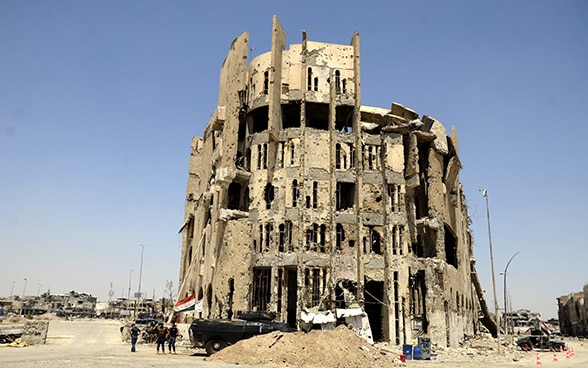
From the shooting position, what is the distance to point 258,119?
50781 mm


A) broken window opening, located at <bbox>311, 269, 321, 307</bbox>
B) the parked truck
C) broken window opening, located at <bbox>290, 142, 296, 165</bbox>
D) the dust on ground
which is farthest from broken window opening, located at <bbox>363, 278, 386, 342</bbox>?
the dust on ground

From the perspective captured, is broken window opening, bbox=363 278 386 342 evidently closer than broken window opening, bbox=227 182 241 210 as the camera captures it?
Yes

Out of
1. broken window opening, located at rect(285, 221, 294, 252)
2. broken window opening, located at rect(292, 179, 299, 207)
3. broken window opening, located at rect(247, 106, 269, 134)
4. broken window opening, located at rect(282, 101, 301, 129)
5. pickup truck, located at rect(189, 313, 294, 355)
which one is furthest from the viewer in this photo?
broken window opening, located at rect(282, 101, 301, 129)

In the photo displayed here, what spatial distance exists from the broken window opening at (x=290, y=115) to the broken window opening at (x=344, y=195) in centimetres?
911

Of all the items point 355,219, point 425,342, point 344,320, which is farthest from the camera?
point 355,219

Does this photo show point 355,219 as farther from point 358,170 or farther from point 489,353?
point 489,353

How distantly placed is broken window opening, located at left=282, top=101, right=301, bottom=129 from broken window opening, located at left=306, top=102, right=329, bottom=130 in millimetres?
1104

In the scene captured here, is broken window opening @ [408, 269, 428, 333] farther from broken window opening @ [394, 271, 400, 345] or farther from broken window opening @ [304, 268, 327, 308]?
broken window opening @ [304, 268, 327, 308]

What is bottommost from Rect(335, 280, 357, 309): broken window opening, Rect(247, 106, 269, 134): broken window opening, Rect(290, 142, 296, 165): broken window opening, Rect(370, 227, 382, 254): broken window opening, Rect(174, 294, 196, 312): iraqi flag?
Rect(174, 294, 196, 312): iraqi flag

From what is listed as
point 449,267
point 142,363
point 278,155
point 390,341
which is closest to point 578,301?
point 449,267

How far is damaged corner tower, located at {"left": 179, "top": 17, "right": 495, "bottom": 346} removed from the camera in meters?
41.7

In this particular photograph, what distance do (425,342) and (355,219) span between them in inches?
571

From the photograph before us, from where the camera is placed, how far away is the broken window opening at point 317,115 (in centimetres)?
4855

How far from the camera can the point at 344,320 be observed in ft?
124
